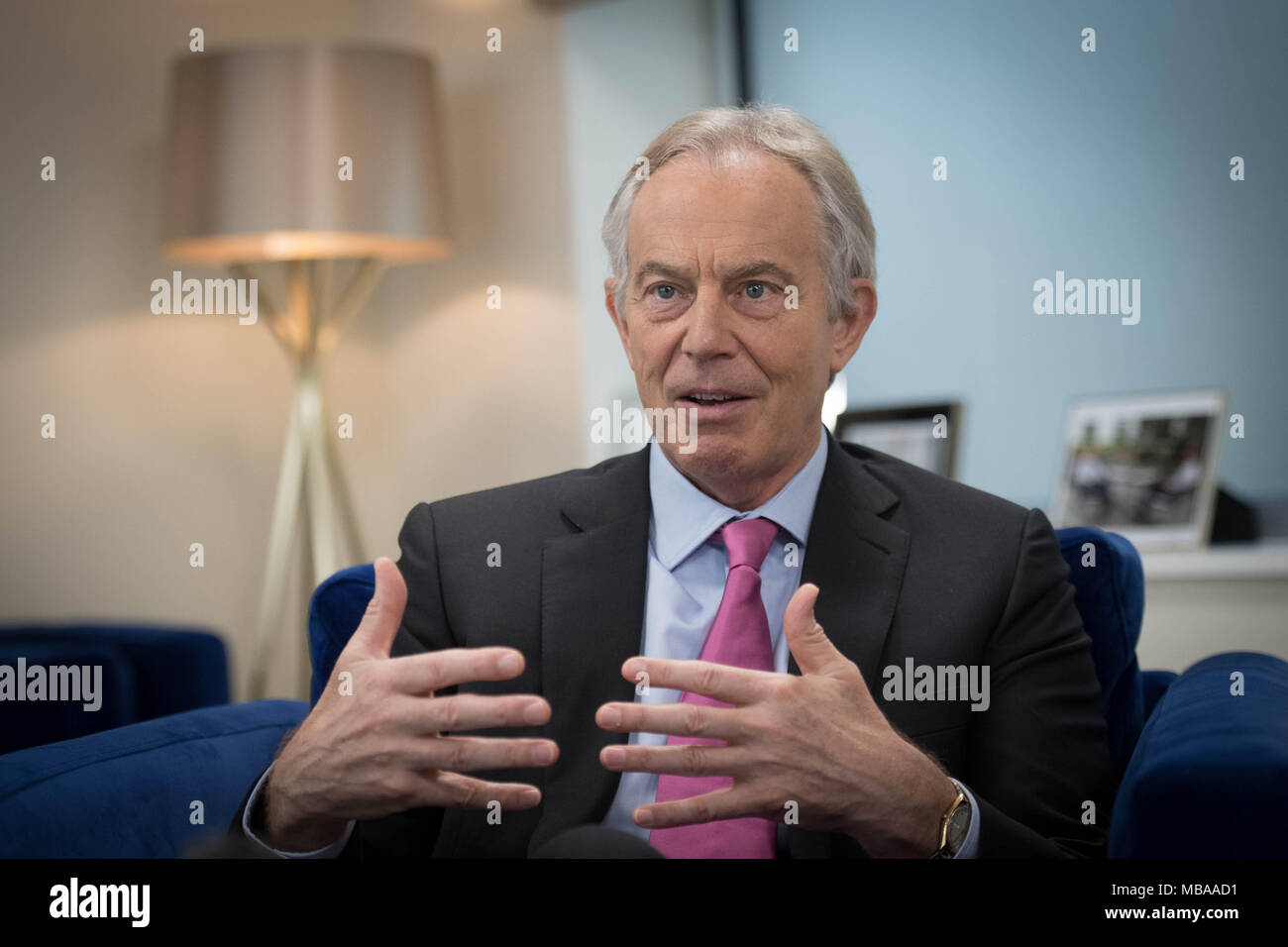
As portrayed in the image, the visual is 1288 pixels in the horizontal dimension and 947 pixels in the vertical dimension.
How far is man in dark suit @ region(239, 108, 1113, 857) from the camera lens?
980 millimetres

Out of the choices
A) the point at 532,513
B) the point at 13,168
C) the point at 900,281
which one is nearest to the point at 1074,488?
the point at 900,281

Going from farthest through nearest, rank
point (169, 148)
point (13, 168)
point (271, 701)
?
point (169, 148) → point (13, 168) → point (271, 701)

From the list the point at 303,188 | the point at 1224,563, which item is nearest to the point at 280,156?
the point at 303,188

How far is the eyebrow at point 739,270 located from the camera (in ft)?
4.24

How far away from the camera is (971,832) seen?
3.46 feet

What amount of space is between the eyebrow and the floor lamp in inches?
57.0

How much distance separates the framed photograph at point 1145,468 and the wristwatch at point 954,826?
1594 mm

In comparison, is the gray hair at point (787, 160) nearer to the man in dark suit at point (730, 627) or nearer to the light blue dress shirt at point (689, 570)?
the man in dark suit at point (730, 627)

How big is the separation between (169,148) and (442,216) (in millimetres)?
614

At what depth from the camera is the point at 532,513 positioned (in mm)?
1317

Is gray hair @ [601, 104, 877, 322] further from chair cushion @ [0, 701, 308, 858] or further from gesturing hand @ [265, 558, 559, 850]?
chair cushion @ [0, 701, 308, 858]

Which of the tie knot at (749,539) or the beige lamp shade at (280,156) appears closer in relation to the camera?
the tie knot at (749,539)

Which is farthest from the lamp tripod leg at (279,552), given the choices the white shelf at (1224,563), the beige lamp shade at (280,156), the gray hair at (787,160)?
the white shelf at (1224,563)
